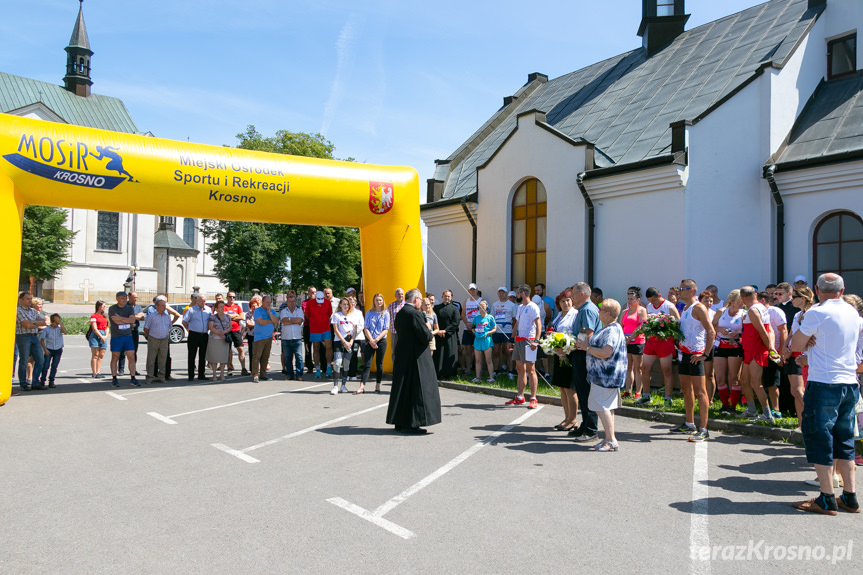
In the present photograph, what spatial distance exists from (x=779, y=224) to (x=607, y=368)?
8.06m

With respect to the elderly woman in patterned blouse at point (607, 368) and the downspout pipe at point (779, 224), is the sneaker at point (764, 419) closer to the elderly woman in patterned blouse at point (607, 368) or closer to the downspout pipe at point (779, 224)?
the elderly woman in patterned blouse at point (607, 368)

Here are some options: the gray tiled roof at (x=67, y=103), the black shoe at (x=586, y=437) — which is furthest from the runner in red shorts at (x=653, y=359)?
the gray tiled roof at (x=67, y=103)

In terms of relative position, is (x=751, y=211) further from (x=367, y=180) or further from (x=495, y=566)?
(x=495, y=566)

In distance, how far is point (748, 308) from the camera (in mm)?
7668

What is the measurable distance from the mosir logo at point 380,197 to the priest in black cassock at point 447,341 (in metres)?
2.32

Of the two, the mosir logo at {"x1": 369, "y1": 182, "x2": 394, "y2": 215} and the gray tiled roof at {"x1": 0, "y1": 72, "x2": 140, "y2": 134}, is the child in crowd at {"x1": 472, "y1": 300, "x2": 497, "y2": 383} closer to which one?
the mosir logo at {"x1": 369, "y1": 182, "x2": 394, "y2": 215}

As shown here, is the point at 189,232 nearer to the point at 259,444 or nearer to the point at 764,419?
the point at 259,444

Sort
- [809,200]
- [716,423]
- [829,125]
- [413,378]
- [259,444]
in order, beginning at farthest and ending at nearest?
1. [829,125]
2. [809,200]
3. [716,423]
4. [413,378]
5. [259,444]

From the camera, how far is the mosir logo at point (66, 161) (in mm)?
9609

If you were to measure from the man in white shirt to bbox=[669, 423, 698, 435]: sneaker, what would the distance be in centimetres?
818

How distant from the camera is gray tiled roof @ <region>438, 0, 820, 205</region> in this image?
44.9 feet

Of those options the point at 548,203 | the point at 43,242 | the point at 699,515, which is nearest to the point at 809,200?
the point at 548,203

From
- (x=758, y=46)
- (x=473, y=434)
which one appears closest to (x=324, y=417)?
(x=473, y=434)

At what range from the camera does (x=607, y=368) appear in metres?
6.67
